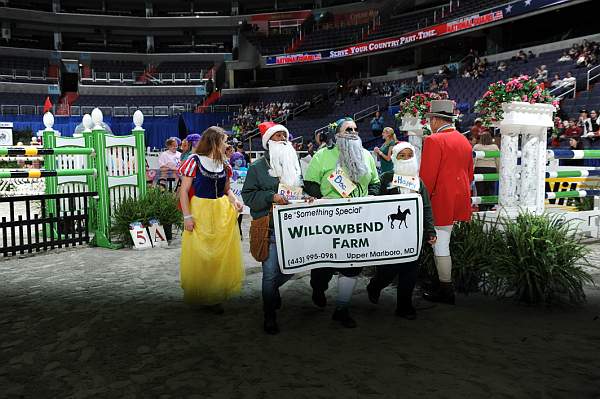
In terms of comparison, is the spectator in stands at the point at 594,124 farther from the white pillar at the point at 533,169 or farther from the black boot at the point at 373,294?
the black boot at the point at 373,294

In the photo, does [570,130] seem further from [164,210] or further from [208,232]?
[208,232]

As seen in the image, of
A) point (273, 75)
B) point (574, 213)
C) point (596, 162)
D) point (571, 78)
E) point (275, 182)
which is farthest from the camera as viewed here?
point (273, 75)

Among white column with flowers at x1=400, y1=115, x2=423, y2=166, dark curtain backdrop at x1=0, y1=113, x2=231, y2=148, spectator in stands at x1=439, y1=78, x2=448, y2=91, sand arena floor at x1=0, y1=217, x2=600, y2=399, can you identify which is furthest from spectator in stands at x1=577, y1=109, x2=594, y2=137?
dark curtain backdrop at x1=0, y1=113, x2=231, y2=148

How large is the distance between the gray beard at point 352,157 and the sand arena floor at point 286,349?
1.08 m

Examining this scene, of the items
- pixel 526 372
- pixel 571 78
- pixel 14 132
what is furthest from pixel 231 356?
pixel 14 132

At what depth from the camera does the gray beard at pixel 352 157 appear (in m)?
3.62

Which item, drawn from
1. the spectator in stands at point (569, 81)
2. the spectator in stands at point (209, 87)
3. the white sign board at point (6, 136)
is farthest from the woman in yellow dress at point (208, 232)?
the spectator in stands at point (209, 87)

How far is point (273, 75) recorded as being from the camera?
3750 cm

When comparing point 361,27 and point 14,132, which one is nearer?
point 14,132

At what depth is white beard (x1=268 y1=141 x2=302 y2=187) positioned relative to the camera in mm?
3623

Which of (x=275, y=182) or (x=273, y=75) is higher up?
(x=273, y=75)

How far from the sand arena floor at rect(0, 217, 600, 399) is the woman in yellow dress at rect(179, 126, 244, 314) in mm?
196

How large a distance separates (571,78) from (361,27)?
63.4ft

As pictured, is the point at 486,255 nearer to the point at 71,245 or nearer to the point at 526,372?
the point at 526,372
